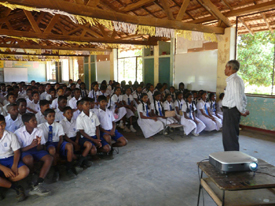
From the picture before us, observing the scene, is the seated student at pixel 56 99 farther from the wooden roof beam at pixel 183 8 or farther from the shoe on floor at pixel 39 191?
the wooden roof beam at pixel 183 8

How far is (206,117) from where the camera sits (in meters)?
5.92

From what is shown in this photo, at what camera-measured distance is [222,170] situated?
5.98 feet

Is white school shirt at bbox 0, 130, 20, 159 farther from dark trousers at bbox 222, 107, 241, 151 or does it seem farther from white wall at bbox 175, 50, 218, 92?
white wall at bbox 175, 50, 218, 92

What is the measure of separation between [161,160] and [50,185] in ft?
6.36

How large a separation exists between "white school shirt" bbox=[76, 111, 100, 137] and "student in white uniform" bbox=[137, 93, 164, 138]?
6.08ft

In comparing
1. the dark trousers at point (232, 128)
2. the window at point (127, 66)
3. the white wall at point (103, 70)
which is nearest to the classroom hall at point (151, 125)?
the dark trousers at point (232, 128)

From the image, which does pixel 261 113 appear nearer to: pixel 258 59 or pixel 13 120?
pixel 258 59

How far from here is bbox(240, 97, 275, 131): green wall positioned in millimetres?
5582

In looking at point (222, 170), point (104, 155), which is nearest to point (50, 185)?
point (104, 155)

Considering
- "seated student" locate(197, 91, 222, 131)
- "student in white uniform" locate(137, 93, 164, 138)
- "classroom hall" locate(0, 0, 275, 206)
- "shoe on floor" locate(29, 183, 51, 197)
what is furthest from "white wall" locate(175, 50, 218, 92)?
"shoe on floor" locate(29, 183, 51, 197)

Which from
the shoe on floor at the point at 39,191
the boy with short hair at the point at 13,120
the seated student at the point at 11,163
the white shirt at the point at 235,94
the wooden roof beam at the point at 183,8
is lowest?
the shoe on floor at the point at 39,191

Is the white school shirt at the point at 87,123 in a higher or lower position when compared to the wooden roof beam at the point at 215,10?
lower

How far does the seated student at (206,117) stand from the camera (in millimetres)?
5793

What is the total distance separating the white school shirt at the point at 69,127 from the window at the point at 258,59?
6.65m
